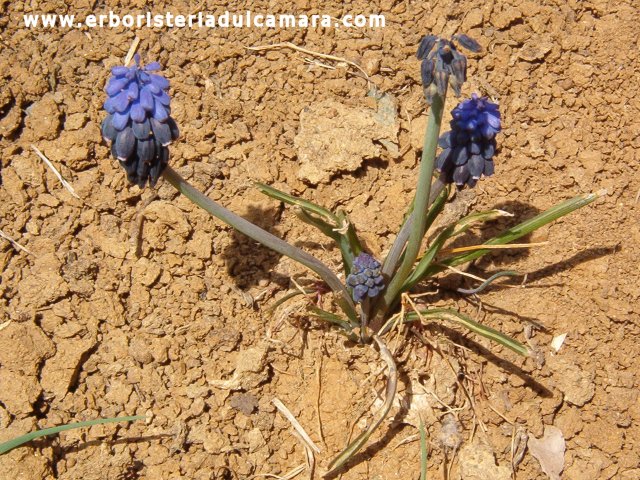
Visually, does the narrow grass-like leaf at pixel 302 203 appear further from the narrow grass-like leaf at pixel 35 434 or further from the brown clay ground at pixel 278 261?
the narrow grass-like leaf at pixel 35 434

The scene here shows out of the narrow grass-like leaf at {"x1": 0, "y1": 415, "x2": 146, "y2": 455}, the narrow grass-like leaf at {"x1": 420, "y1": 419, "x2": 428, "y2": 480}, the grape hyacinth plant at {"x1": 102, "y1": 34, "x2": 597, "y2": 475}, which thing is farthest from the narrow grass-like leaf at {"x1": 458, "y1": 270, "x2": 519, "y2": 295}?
the narrow grass-like leaf at {"x1": 0, "y1": 415, "x2": 146, "y2": 455}

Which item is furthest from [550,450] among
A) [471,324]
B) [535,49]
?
[535,49]

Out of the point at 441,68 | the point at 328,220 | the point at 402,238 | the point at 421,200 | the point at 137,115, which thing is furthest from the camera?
the point at 328,220

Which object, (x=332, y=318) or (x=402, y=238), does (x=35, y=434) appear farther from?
(x=402, y=238)

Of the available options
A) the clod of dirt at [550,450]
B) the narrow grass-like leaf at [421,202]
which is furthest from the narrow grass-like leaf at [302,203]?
the clod of dirt at [550,450]

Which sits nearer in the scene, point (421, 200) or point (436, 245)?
point (421, 200)

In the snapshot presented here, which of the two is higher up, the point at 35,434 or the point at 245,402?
the point at 35,434

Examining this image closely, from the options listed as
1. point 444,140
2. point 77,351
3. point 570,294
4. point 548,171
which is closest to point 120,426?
point 77,351
